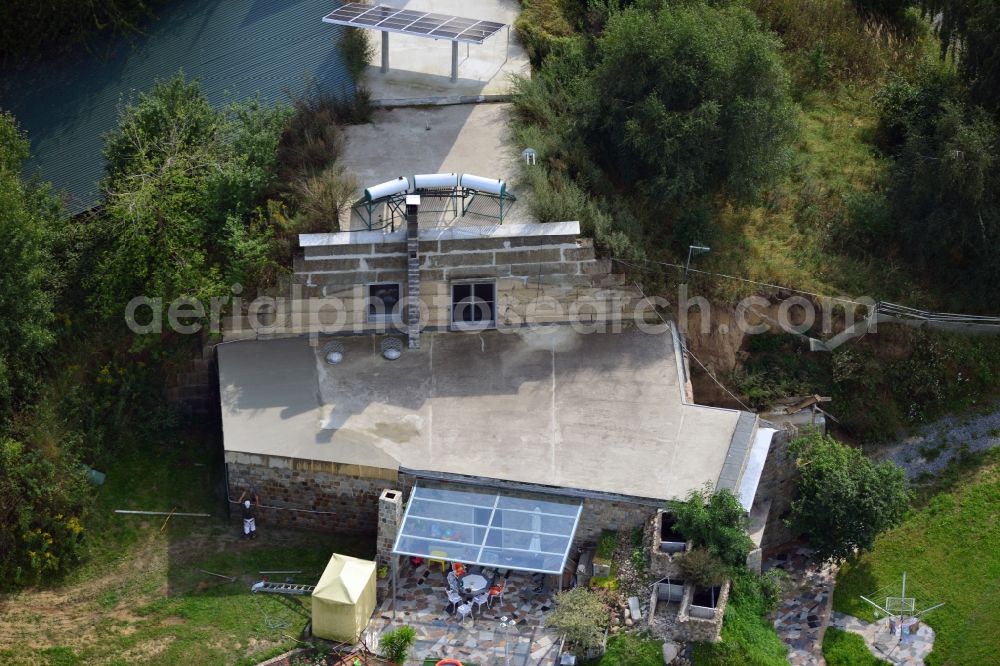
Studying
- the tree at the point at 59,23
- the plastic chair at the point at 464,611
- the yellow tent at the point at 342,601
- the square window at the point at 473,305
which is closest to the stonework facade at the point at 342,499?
the yellow tent at the point at 342,601

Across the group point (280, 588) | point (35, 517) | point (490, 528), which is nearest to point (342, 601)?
point (280, 588)

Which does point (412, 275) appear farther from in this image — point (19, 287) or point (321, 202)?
point (19, 287)

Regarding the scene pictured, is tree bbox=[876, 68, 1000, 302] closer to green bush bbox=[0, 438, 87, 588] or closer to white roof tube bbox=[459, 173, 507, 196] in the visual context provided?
Answer: white roof tube bbox=[459, 173, 507, 196]

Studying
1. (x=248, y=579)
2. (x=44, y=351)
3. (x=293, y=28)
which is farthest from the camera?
(x=293, y=28)

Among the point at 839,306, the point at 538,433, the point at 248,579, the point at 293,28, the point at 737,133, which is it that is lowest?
the point at 248,579

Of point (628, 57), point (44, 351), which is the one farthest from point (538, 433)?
point (44, 351)

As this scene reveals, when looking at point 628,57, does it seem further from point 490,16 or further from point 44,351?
point 44,351

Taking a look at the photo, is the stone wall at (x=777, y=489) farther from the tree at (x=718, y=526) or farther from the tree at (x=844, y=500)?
the tree at (x=718, y=526)
